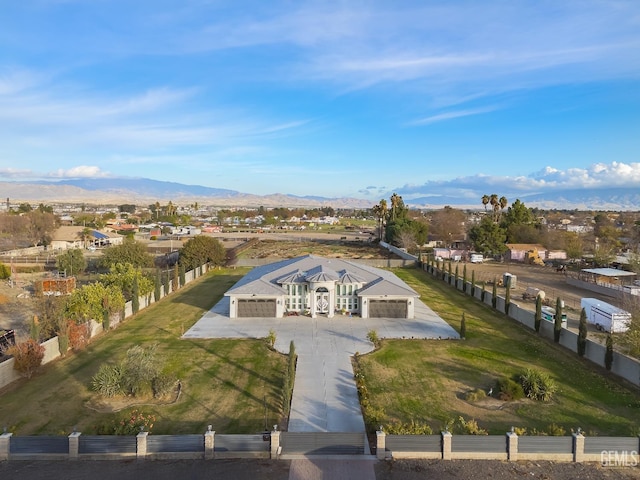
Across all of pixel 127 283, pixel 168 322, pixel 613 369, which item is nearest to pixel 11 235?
pixel 127 283

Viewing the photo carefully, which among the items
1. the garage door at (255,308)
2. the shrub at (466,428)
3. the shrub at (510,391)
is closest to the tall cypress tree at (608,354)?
the shrub at (510,391)

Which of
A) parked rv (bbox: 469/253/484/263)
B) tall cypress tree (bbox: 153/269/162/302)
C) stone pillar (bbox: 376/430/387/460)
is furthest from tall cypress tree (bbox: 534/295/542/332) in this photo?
parked rv (bbox: 469/253/484/263)

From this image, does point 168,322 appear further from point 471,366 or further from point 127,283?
point 471,366

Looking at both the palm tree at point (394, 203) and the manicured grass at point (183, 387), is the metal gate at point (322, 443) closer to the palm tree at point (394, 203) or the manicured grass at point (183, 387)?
the manicured grass at point (183, 387)

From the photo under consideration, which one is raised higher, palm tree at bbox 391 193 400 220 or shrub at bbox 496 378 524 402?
palm tree at bbox 391 193 400 220

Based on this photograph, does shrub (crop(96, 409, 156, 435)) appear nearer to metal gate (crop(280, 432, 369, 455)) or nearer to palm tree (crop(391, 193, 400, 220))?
metal gate (crop(280, 432, 369, 455))
